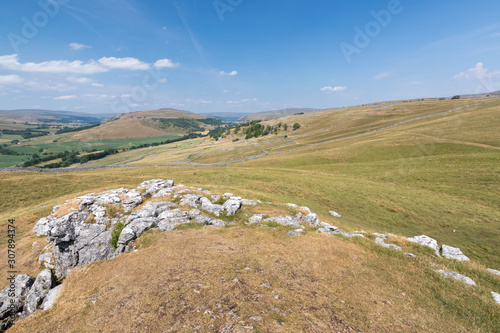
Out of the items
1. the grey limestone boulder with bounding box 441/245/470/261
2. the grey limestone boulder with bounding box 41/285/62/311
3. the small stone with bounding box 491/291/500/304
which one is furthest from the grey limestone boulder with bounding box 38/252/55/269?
the grey limestone boulder with bounding box 441/245/470/261

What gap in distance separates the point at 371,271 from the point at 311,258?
15.1ft

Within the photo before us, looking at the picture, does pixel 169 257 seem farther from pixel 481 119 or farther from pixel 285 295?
pixel 481 119

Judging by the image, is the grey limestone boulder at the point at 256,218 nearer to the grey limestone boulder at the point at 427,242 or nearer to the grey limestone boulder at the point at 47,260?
the grey limestone boulder at the point at 427,242

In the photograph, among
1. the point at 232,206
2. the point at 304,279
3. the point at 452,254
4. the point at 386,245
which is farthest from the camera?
the point at 232,206

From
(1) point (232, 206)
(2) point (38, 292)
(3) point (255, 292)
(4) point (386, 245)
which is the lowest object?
(2) point (38, 292)

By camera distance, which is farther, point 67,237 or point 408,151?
point 408,151

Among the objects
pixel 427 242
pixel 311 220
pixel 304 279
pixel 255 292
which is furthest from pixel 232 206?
pixel 427 242

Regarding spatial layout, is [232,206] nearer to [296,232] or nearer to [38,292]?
[296,232]

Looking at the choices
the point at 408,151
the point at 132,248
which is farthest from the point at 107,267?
the point at 408,151

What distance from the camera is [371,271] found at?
1543 centimetres

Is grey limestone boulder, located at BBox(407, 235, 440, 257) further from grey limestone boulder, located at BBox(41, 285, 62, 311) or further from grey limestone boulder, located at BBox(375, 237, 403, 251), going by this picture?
grey limestone boulder, located at BBox(41, 285, 62, 311)

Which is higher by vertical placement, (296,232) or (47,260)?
(296,232)

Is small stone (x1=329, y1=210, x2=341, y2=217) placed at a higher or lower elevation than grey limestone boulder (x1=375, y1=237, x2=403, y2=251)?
lower

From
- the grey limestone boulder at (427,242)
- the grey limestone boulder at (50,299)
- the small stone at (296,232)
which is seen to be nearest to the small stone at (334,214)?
the grey limestone boulder at (427,242)
